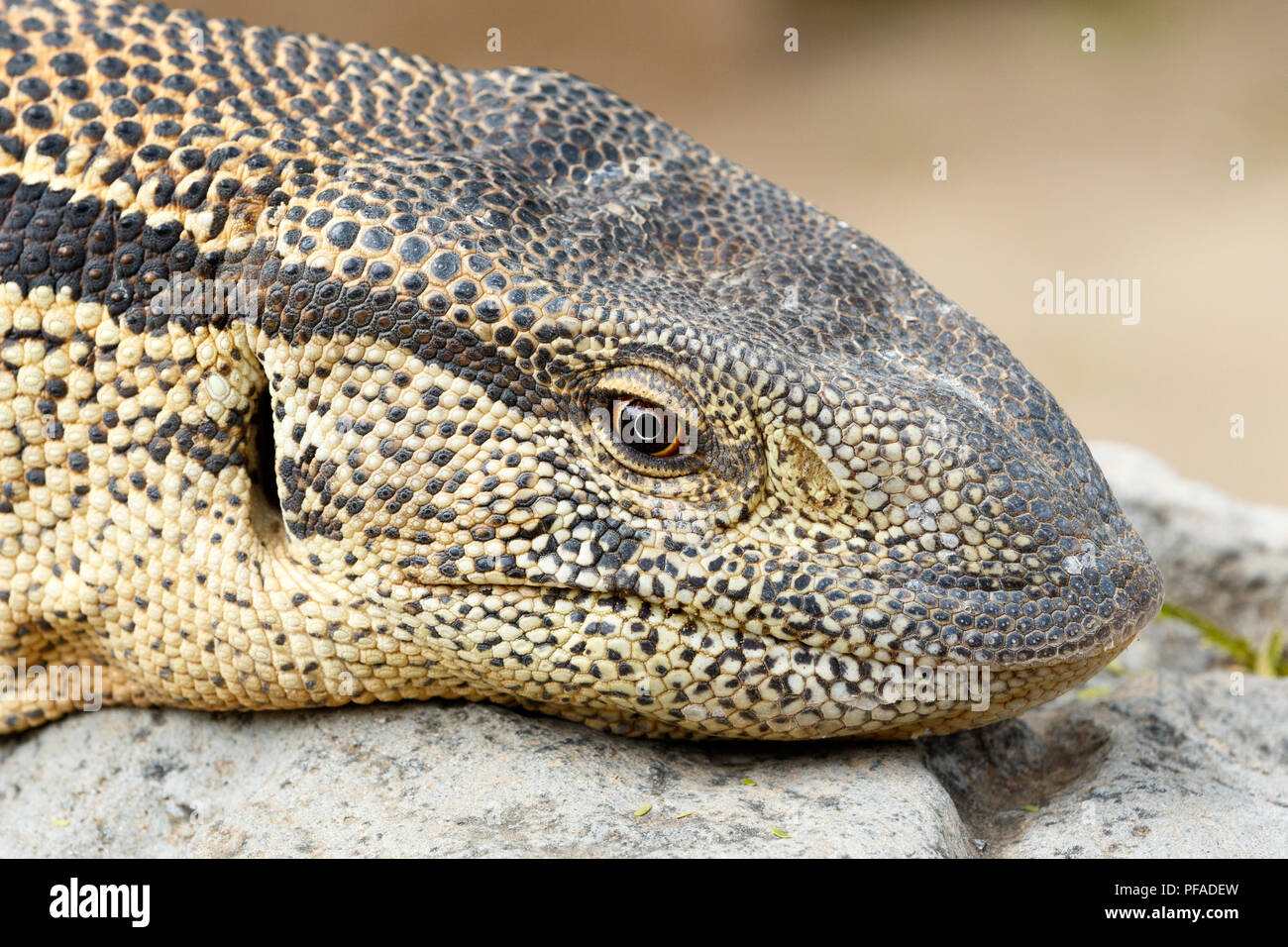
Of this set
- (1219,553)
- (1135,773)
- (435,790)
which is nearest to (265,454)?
(435,790)

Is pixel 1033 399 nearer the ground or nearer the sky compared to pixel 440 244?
nearer the ground

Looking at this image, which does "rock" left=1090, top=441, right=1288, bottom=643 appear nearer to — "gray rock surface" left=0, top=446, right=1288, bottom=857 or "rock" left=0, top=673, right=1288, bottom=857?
"gray rock surface" left=0, top=446, right=1288, bottom=857

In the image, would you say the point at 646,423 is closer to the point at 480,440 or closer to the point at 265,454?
the point at 480,440

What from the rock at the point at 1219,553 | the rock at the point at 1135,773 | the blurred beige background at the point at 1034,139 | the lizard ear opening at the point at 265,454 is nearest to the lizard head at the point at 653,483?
the lizard ear opening at the point at 265,454

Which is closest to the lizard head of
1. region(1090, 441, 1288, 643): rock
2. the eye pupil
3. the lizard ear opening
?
the eye pupil

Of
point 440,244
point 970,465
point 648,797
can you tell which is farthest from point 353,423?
point 970,465

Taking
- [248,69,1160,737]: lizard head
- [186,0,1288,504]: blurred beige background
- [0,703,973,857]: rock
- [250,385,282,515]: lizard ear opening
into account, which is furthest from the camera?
[186,0,1288,504]: blurred beige background
